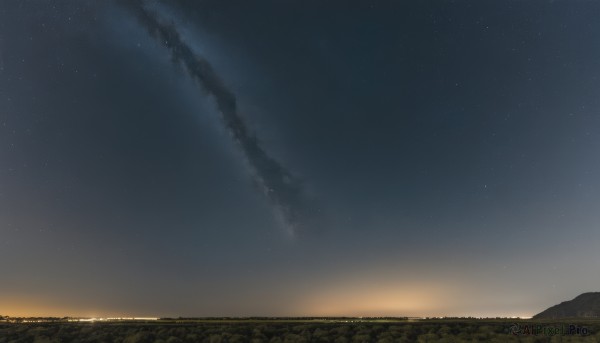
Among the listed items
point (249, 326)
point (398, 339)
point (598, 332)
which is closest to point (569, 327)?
point (598, 332)

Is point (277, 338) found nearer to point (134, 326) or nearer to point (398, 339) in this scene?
point (398, 339)

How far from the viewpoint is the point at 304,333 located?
36.0 meters

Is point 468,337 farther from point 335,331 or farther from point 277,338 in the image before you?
point 277,338

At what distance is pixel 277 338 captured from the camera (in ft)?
113

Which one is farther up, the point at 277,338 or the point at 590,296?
the point at 590,296

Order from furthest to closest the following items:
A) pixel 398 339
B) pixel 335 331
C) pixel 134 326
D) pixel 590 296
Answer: pixel 590 296
pixel 134 326
pixel 335 331
pixel 398 339

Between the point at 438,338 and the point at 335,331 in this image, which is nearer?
the point at 438,338

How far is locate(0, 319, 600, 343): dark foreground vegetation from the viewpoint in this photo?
1335 inches

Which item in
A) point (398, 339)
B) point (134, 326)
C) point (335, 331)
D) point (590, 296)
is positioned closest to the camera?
point (398, 339)

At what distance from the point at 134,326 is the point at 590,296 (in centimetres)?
22599

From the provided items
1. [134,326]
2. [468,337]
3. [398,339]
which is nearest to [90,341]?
[134,326]

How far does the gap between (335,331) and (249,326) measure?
29.3 ft

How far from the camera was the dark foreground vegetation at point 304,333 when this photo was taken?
33906 millimetres

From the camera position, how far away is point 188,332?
37719mm
